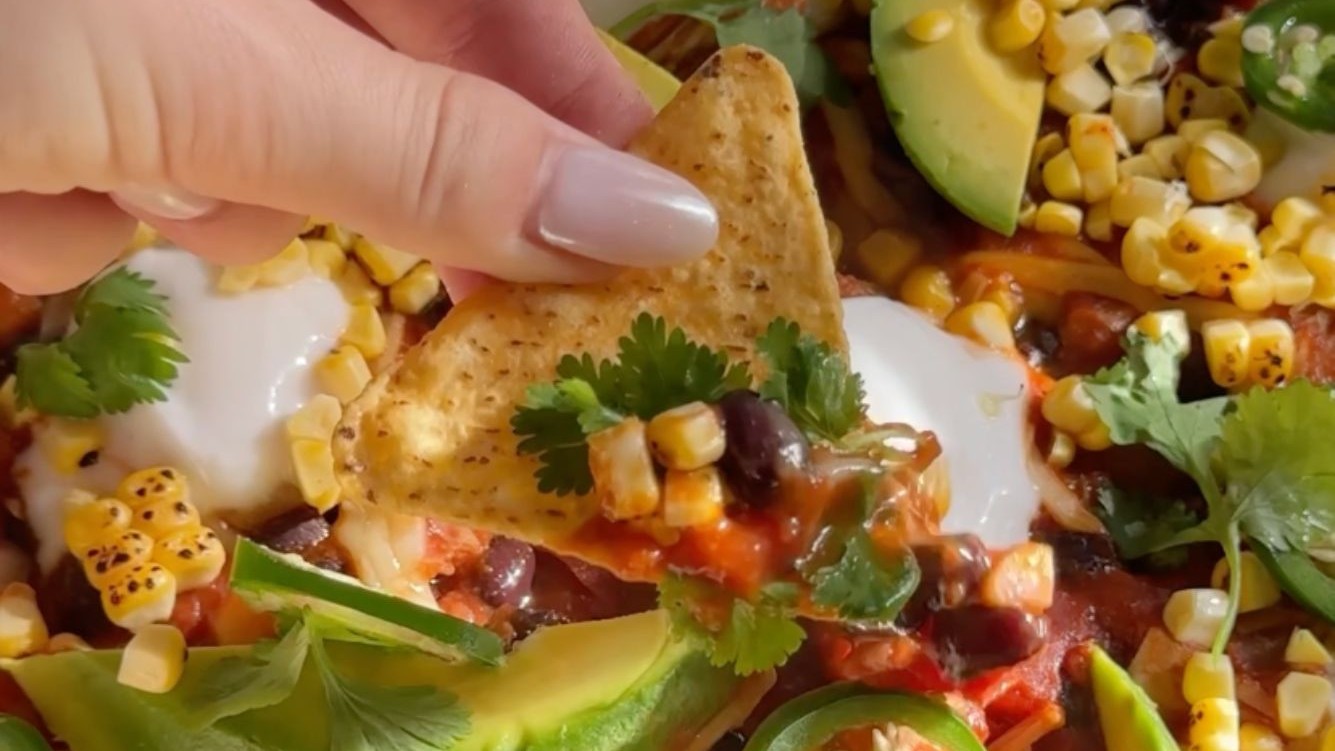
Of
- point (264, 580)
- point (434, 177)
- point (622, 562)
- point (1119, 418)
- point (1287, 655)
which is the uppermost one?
point (434, 177)

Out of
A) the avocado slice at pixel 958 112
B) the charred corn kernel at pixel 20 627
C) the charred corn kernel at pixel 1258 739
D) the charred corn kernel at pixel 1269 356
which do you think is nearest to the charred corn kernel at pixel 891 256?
the avocado slice at pixel 958 112

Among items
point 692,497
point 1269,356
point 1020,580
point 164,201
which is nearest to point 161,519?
point 164,201

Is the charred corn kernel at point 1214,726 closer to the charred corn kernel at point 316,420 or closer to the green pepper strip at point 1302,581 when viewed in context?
the green pepper strip at point 1302,581

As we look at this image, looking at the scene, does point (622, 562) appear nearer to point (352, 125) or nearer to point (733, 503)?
point (733, 503)

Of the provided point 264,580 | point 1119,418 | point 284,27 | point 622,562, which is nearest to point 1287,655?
point 1119,418

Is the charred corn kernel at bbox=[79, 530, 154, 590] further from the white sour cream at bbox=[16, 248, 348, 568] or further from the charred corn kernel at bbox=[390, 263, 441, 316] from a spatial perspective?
the charred corn kernel at bbox=[390, 263, 441, 316]

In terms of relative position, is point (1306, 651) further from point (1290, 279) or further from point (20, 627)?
point (20, 627)

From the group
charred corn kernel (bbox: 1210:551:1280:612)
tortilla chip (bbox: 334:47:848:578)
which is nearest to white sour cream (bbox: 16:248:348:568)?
tortilla chip (bbox: 334:47:848:578)
